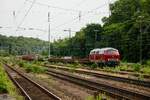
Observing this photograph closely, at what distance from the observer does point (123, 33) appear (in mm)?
79438

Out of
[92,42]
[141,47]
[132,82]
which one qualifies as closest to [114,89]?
[132,82]

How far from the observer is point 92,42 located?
98.8 metres

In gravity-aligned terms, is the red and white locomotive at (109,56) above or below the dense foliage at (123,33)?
below

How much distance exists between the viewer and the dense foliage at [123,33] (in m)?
69.8

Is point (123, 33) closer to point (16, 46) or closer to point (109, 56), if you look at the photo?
point (109, 56)

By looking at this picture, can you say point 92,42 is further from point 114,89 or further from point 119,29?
point 114,89

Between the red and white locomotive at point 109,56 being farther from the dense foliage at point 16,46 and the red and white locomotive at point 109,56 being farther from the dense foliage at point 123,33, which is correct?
the dense foliage at point 16,46

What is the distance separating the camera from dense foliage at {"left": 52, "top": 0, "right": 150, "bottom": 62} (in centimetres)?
6981

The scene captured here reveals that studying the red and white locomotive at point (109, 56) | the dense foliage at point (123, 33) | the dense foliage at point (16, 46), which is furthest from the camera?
the dense foliage at point (16, 46)

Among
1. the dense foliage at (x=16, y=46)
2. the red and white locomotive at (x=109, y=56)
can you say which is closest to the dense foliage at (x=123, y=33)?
the red and white locomotive at (x=109, y=56)

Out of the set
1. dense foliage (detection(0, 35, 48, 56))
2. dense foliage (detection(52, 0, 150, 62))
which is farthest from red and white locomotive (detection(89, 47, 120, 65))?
dense foliage (detection(0, 35, 48, 56))

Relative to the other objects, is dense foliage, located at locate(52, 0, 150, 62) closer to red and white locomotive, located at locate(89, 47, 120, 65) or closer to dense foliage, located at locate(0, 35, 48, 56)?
red and white locomotive, located at locate(89, 47, 120, 65)

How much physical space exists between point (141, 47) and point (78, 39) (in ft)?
139

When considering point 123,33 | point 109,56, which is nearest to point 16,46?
point 123,33
